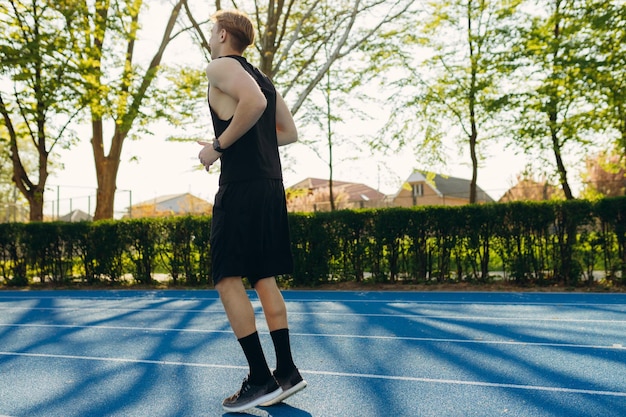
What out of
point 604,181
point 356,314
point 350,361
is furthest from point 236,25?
point 604,181

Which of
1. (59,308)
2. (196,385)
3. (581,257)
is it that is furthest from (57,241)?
(581,257)

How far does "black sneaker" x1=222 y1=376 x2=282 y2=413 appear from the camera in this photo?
9.34ft

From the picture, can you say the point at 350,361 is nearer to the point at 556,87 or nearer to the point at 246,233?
the point at 246,233

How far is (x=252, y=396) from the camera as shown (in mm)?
2859

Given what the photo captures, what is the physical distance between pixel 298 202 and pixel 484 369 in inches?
1472

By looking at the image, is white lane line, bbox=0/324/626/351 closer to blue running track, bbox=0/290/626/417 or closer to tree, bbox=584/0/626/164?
blue running track, bbox=0/290/626/417

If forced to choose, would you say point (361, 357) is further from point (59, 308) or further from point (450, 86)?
point (450, 86)

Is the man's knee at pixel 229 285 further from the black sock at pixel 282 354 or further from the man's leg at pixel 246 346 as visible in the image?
the black sock at pixel 282 354

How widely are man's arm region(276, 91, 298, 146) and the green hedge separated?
7.38 m

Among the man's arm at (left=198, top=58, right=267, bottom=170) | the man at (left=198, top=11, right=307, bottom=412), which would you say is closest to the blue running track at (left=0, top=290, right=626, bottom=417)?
the man at (left=198, top=11, right=307, bottom=412)

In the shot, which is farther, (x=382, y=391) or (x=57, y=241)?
(x=57, y=241)

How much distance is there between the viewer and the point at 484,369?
12.3 ft

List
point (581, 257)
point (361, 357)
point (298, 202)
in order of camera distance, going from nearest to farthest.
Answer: point (361, 357)
point (581, 257)
point (298, 202)

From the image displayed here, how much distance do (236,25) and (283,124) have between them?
656 mm
